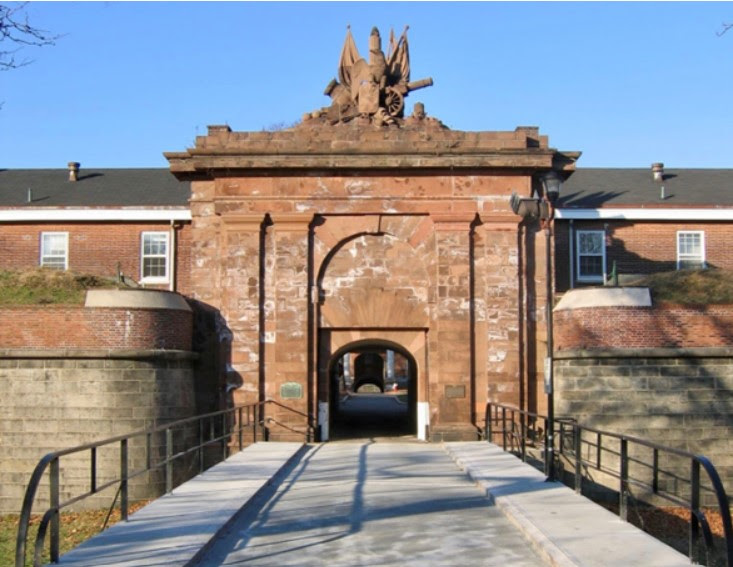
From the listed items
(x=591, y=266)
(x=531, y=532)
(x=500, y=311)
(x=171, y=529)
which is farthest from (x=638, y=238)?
(x=171, y=529)

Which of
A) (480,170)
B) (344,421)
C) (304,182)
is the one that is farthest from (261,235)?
(344,421)

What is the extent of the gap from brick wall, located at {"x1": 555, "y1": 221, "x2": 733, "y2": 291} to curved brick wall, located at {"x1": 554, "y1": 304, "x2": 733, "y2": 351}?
871 centimetres

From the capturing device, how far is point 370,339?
22.1 metres

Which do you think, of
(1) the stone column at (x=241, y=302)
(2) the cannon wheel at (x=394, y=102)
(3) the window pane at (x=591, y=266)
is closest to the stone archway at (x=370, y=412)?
(1) the stone column at (x=241, y=302)

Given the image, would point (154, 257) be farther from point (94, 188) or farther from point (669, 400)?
point (669, 400)

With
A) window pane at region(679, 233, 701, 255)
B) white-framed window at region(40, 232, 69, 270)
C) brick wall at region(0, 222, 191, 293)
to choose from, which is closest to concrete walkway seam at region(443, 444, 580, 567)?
window pane at region(679, 233, 701, 255)

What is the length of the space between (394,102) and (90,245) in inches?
465

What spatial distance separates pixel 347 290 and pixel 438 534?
38.7ft

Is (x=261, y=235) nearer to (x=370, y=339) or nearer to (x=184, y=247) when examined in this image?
(x=370, y=339)

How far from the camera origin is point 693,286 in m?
21.4

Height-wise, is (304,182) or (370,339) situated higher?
(304,182)

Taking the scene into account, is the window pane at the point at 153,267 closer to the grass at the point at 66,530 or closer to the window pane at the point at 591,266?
the grass at the point at 66,530

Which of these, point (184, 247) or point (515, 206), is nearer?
point (515, 206)

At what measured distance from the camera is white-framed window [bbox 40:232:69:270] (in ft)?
96.7
